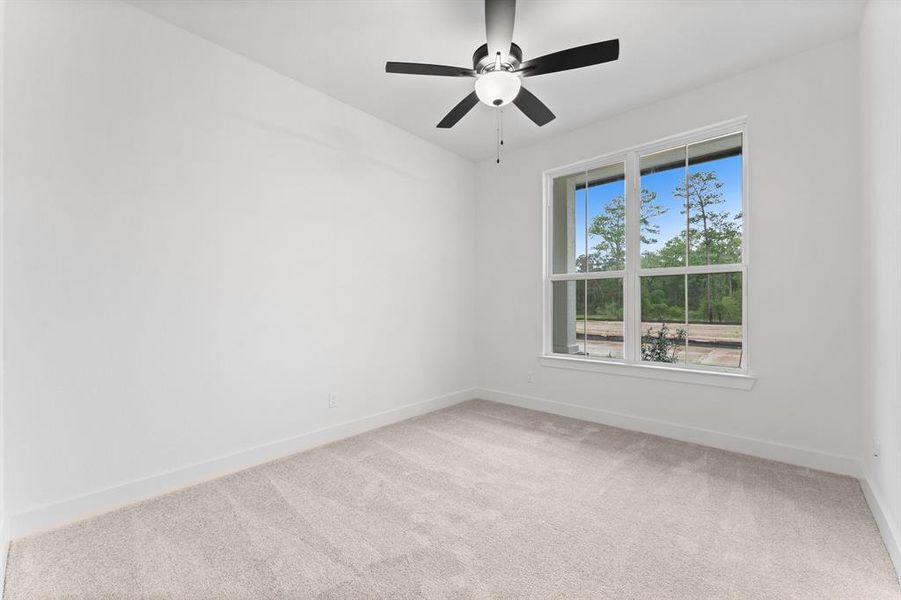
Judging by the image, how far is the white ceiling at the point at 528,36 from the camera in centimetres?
242

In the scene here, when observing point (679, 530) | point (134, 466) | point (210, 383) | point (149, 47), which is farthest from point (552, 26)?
point (134, 466)

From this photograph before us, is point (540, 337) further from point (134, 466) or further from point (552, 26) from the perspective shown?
point (134, 466)

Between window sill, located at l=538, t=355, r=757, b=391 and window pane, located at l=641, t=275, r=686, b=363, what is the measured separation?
15cm

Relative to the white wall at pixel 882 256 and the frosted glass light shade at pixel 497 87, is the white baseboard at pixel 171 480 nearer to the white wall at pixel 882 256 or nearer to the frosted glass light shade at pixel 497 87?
the frosted glass light shade at pixel 497 87

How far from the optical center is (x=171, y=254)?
2.55m

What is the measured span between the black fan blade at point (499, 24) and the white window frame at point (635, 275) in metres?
1.90

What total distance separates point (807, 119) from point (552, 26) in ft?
6.25

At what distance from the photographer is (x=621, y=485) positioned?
8.49 feet

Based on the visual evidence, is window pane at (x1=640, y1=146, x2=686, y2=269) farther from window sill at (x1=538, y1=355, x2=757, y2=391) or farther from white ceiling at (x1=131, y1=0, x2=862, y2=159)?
window sill at (x1=538, y1=355, x2=757, y2=391)

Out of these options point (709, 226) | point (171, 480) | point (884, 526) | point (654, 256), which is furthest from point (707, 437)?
point (171, 480)

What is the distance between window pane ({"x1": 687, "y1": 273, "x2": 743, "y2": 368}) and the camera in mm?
3211

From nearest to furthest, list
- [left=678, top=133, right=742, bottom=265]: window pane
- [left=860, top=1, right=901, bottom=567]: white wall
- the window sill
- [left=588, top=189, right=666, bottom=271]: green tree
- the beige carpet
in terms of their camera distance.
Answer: the beige carpet
[left=860, top=1, right=901, bottom=567]: white wall
the window sill
[left=678, top=133, right=742, bottom=265]: window pane
[left=588, top=189, right=666, bottom=271]: green tree

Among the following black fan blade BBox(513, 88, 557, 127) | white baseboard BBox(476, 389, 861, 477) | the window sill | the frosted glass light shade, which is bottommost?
white baseboard BBox(476, 389, 861, 477)

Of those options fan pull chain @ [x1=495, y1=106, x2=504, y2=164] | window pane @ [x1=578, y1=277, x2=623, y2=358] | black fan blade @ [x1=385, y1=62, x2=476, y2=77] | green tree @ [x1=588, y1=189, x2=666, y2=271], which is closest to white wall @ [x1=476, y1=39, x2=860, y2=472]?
window pane @ [x1=578, y1=277, x2=623, y2=358]
